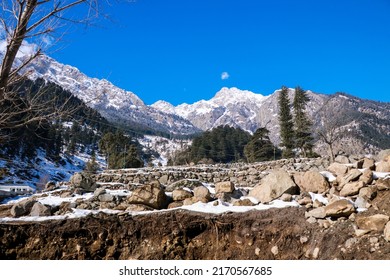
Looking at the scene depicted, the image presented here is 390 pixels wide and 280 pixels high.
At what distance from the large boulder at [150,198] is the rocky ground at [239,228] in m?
0.10

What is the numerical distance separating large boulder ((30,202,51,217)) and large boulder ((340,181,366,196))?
8199 mm

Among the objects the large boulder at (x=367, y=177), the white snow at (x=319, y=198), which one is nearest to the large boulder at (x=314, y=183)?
the white snow at (x=319, y=198)

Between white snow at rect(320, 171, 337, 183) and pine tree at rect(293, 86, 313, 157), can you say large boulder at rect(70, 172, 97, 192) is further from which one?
pine tree at rect(293, 86, 313, 157)

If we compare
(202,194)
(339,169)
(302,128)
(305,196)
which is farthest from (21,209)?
(302,128)

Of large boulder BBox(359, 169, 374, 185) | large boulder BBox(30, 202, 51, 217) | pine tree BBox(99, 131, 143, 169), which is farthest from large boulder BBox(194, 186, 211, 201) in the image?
pine tree BBox(99, 131, 143, 169)

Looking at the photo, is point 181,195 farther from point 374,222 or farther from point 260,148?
point 260,148

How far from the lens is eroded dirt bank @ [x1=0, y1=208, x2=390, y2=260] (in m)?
7.52

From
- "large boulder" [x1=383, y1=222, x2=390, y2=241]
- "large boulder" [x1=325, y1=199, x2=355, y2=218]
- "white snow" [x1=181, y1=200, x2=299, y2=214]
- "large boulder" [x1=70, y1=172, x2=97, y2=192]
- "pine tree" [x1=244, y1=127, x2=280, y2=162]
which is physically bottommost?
"large boulder" [x1=383, y1=222, x2=390, y2=241]

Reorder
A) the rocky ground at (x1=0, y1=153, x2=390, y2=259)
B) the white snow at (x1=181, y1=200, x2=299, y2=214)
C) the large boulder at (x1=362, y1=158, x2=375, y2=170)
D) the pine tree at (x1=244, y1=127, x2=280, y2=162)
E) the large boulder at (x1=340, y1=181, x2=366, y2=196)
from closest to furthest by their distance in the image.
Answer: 1. the rocky ground at (x1=0, y1=153, x2=390, y2=259)
2. the large boulder at (x1=340, y1=181, x2=366, y2=196)
3. the white snow at (x1=181, y1=200, x2=299, y2=214)
4. the large boulder at (x1=362, y1=158, x2=375, y2=170)
5. the pine tree at (x1=244, y1=127, x2=280, y2=162)

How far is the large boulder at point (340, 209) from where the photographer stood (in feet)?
25.1

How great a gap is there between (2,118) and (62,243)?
15.0 feet

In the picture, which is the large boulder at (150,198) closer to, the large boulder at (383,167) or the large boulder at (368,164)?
the large boulder at (368,164)

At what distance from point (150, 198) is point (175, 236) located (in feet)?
7.20

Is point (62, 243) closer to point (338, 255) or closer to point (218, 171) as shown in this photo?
point (338, 255)
